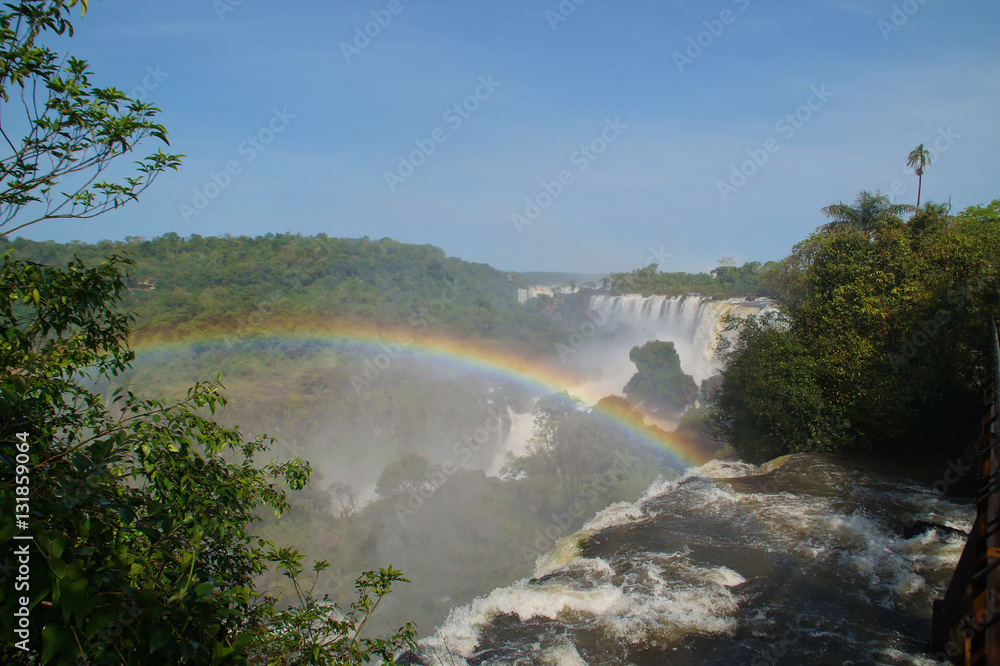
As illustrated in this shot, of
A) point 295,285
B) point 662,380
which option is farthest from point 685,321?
point 295,285

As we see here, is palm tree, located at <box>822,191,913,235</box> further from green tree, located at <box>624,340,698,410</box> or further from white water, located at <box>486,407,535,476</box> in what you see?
white water, located at <box>486,407,535,476</box>

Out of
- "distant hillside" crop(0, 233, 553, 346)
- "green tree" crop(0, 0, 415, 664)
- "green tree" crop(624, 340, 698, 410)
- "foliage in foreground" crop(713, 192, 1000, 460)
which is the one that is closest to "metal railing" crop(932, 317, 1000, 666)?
"green tree" crop(0, 0, 415, 664)

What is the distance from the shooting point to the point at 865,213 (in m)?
22.2

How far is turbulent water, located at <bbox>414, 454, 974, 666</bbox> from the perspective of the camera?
18.5ft

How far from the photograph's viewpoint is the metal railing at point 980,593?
95.0 inches

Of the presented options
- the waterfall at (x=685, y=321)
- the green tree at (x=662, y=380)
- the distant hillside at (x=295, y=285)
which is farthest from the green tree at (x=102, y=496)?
the distant hillside at (x=295, y=285)

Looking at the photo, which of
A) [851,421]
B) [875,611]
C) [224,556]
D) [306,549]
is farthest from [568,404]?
[224,556]

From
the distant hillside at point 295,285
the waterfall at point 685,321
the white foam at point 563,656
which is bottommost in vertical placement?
the white foam at point 563,656

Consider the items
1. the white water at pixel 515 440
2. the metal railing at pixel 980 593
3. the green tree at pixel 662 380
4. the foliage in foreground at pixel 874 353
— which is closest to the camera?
the metal railing at pixel 980 593

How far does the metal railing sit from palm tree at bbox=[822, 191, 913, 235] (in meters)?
19.6

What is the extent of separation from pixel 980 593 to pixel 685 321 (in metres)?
36.1

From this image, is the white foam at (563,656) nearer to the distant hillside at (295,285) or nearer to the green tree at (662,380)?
the green tree at (662,380)

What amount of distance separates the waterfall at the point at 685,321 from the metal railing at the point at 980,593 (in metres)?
20.3

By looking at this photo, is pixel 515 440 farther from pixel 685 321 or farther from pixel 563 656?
pixel 563 656
